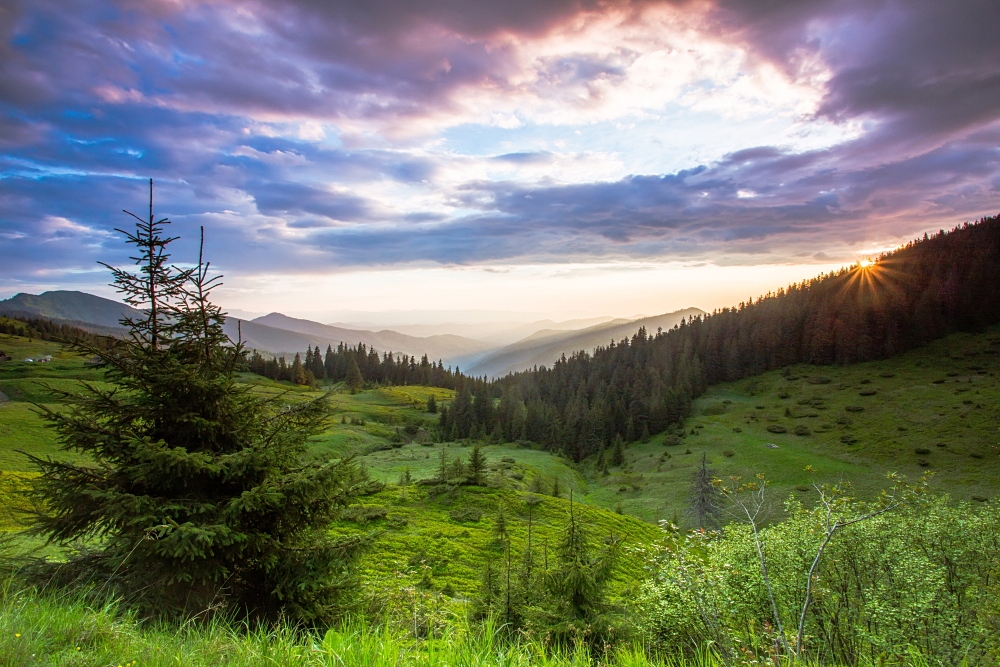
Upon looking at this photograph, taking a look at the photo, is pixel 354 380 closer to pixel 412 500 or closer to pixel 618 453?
pixel 618 453

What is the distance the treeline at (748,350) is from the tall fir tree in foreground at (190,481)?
12718 centimetres

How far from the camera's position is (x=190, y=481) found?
10812 millimetres

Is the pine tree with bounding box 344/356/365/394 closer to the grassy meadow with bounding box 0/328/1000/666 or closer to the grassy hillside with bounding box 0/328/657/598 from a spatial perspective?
the grassy meadow with bounding box 0/328/1000/666

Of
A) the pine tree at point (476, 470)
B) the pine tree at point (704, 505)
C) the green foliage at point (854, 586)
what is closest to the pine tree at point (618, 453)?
the pine tree at point (704, 505)

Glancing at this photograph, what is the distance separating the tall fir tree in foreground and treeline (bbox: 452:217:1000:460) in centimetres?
12718

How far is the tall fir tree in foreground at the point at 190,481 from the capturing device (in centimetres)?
977

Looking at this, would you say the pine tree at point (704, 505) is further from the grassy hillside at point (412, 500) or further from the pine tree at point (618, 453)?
the pine tree at point (618, 453)

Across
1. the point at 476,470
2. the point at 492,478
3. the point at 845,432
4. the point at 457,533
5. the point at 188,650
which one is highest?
the point at 188,650

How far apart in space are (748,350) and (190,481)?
618 feet

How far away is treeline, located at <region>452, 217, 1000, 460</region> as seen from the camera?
5630 inches

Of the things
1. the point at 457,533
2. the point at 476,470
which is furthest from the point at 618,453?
the point at 457,533

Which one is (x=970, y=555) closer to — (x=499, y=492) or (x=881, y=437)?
(x=499, y=492)

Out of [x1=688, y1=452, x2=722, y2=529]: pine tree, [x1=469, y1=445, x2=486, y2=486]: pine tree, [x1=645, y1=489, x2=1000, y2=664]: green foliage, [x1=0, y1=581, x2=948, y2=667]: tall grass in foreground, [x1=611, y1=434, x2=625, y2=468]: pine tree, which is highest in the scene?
[x1=0, y1=581, x2=948, y2=667]: tall grass in foreground

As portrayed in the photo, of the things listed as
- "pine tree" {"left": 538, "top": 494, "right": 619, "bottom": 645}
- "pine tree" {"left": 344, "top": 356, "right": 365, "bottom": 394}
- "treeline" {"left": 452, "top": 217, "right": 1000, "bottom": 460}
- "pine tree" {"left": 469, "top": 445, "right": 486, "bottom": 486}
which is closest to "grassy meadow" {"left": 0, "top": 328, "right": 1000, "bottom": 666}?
"pine tree" {"left": 538, "top": 494, "right": 619, "bottom": 645}
